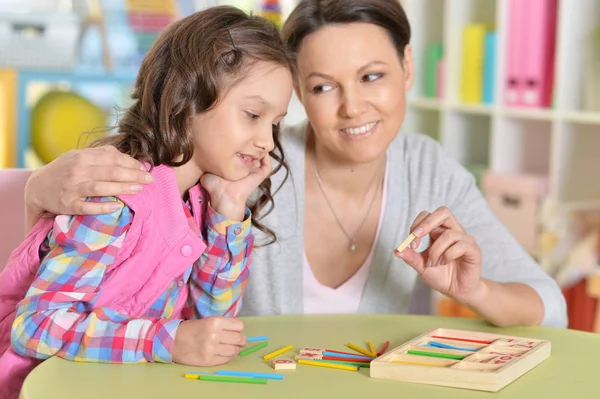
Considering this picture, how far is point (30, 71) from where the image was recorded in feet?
11.7

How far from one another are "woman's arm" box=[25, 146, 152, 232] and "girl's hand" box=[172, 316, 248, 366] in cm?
19

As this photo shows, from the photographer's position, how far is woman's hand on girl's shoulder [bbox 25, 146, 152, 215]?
3.76 feet

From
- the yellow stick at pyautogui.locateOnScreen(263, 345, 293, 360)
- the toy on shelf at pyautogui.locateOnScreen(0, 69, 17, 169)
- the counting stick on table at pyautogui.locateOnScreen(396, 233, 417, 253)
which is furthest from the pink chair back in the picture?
the toy on shelf at pyautogui.locateOnScreen(0, 69, 17, 169)

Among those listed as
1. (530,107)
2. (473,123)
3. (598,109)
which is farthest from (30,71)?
(598,109)

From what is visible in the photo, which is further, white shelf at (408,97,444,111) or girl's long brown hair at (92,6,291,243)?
white shelf at (408,97,444,111)

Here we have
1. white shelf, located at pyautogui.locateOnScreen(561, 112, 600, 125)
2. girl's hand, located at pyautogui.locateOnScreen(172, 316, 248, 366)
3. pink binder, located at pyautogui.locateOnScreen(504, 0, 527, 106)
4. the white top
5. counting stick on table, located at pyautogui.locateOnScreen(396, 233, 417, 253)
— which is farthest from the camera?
pink binder, located at pyautogui.locateOnScreen(504, 0, 527, 106)

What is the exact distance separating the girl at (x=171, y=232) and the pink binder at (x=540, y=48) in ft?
4.98

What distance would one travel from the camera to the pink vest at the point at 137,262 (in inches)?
47.6

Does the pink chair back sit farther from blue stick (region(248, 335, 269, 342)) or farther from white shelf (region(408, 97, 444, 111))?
white shelf (region(408, 97, 444, 111))

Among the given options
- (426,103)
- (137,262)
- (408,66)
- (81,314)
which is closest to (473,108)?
(426,103)

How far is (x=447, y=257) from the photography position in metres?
1.28

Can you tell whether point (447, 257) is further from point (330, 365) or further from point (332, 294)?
point (332, 294)

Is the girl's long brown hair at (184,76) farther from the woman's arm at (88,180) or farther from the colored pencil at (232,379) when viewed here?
the colored pencil at (232,379)

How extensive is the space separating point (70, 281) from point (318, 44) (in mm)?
692
